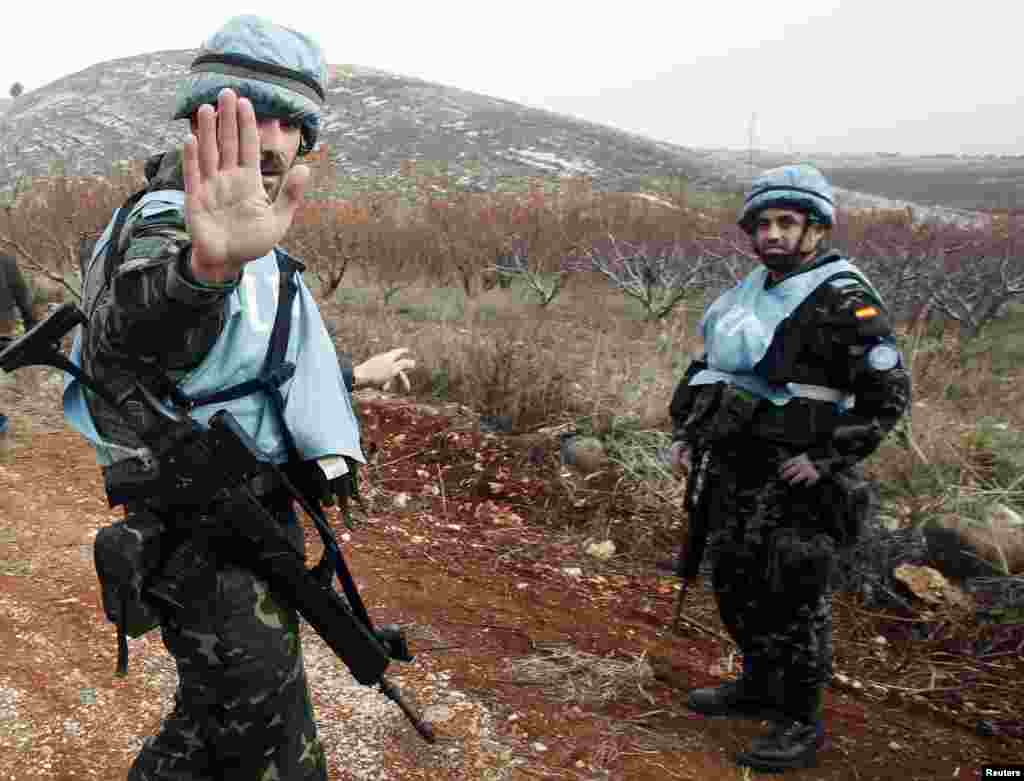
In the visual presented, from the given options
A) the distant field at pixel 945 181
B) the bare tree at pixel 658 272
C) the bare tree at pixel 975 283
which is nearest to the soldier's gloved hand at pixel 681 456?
the bare tree at pixel 658 272

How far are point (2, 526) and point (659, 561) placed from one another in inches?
133

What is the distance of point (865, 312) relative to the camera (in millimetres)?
2164

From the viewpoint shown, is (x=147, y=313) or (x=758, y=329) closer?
(x=147, y=313)

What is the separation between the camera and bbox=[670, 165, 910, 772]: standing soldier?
2211 millimetres

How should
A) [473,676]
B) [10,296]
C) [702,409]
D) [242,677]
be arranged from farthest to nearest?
[10,296] → [473,676] → [702,409] → [242,677]

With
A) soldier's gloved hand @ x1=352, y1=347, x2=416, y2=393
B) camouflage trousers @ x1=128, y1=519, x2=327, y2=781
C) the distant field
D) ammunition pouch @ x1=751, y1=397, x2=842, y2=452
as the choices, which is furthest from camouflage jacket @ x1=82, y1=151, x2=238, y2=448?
the distant field

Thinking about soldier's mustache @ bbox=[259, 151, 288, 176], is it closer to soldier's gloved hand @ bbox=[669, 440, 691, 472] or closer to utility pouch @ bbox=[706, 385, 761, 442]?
utility pouch @ bbox=[706, 385, 761, 442]

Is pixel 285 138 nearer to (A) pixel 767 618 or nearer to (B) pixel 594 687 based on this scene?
(A) pixel 767 618

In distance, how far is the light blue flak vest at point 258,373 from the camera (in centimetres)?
134

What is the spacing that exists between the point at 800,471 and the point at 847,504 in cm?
20

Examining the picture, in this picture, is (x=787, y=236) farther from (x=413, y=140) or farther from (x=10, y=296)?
(x=413, y=140)

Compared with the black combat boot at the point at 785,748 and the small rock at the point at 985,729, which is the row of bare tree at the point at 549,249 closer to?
the small rock at the point at 985,729

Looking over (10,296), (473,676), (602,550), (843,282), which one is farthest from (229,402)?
(10,296)

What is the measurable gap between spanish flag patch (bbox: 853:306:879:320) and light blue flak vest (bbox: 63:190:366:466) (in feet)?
4.78
